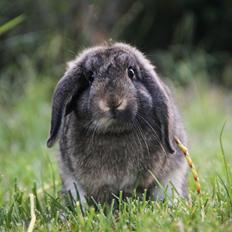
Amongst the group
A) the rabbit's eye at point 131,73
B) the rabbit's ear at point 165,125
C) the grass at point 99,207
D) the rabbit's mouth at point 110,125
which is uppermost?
the rabbit's eye at point 131,73

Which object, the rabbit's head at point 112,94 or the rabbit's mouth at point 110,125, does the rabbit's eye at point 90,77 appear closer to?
the rabbit's head at point 112,94

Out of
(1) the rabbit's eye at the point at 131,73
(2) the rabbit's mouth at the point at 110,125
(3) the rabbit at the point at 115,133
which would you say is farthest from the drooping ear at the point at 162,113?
(2) the rabbit's mouth at the point at 110,125

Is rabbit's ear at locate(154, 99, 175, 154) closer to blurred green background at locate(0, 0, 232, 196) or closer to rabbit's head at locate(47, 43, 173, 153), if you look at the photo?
rabbit's head at locate(47, 43, 173, 153)

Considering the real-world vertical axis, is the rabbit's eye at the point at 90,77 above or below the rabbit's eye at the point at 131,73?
above

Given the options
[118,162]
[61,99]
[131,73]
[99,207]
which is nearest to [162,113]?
[131,73]

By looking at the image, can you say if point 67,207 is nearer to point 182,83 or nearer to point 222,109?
point 222,109

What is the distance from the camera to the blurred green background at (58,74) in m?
6.87

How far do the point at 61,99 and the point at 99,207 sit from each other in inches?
34.4

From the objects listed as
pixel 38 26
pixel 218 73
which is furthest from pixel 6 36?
pixel 218 73

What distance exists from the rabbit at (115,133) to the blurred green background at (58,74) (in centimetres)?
63

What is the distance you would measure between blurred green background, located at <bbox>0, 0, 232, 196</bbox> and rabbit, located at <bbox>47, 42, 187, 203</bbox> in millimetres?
627

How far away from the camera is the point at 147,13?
16391 millimetres

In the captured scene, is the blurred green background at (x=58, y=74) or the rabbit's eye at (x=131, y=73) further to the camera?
the blurred green background at (x=58, y=74)

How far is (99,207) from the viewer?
369 centimetres
